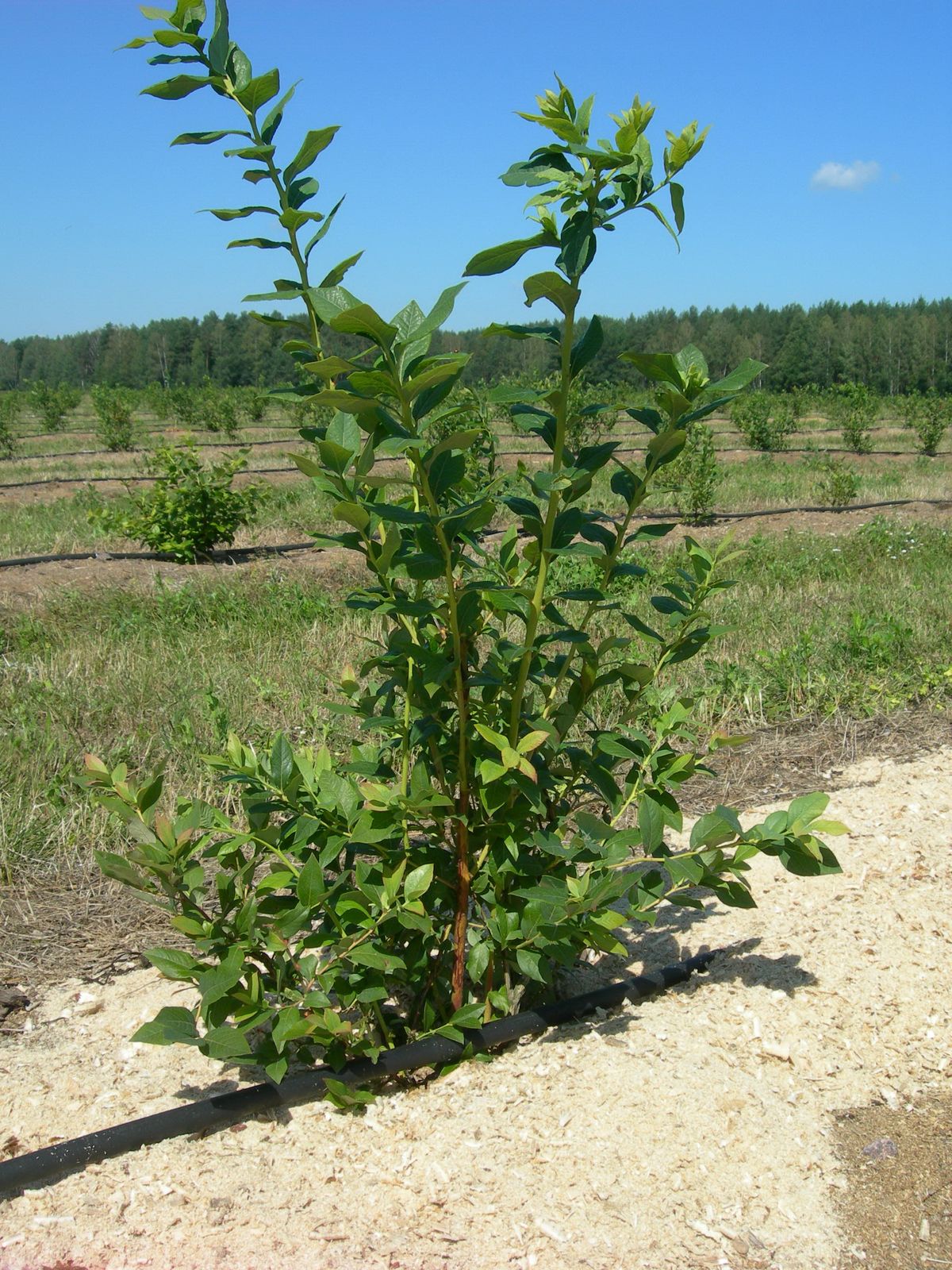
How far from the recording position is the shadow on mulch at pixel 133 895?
8.25ft

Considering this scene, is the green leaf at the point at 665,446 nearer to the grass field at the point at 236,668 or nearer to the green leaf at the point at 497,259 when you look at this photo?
the green leaf at the point at 497,259

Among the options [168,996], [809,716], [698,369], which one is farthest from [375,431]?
[809,716]

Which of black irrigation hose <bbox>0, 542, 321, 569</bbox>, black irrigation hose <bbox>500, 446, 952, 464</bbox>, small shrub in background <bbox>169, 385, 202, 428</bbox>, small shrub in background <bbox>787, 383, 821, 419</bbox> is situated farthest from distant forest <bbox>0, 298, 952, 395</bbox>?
black irrigation hose <bbox>0, 542, 321, 569</bbox>

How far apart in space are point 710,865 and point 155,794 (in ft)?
3.12

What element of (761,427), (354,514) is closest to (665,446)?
(354,514)

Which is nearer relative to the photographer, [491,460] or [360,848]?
[360,848]

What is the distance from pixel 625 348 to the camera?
5725 centimetres

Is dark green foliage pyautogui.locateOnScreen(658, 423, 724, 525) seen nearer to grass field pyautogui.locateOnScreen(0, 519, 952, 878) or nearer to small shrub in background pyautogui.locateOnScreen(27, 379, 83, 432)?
grass field pyautogui.locateOnScreen(0, 519, 952, 878)

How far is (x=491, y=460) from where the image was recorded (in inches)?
88.0

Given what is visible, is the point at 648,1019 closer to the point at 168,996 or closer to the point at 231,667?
the point at 168,996

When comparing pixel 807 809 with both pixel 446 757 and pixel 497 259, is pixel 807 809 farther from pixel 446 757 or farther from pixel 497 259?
pixel 497 259

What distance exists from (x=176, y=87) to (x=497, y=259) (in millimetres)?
627

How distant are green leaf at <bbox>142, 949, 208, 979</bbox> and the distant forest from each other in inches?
2071

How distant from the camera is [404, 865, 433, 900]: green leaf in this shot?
5.79 ft
